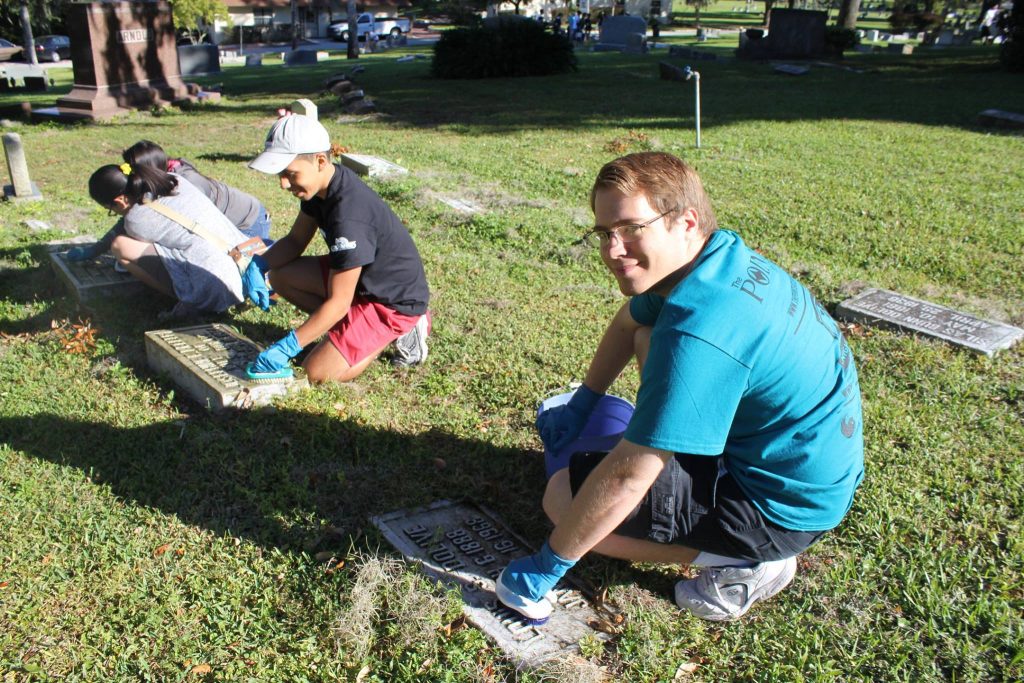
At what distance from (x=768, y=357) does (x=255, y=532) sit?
202cm

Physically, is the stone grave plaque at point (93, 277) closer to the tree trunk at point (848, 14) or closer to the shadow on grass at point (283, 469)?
the shadow on grass at point (283, 469)

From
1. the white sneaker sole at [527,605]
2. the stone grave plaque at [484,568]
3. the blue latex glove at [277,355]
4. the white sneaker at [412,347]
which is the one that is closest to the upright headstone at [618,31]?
the white sneaker at [412,347]

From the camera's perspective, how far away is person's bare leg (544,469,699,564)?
281 cm

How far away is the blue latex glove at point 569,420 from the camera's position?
321cm

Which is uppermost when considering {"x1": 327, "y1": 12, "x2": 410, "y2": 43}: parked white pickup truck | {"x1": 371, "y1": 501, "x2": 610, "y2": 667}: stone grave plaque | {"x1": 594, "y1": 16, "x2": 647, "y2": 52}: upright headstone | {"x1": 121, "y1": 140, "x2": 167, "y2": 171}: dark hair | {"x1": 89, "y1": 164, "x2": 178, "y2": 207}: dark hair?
{"x1": 327, "y1": 12, "x2": 410, "y2": 43}: parked white pickup truck

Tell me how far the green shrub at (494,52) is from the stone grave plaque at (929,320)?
1617cm

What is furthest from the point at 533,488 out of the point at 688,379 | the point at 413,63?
the point at 413,63

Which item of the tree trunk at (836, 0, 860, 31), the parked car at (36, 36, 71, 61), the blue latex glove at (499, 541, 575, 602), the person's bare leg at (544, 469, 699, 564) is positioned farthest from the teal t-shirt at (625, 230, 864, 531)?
the parked car at (36, 36, 71, 61)

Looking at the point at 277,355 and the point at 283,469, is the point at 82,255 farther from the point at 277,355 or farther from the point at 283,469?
the point at 283,469

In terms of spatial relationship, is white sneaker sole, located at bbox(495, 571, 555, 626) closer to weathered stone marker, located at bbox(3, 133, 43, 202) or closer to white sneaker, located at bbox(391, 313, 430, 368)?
white sneaker, located at bbox(391, 313, 430, 368)

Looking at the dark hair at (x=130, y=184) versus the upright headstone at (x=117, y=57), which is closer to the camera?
the dark hair at (x=130, y=184)

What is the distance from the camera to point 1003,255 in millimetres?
6535

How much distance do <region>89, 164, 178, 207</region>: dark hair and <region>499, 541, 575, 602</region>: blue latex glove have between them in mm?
3713

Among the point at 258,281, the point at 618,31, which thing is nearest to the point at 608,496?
the point at 258,281
